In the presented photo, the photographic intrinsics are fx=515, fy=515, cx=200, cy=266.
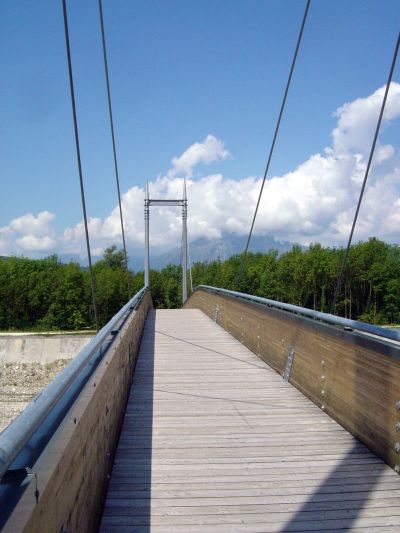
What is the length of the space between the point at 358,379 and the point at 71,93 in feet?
12.3

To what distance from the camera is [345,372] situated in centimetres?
427

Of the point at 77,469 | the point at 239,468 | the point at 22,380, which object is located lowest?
the point at 22,380

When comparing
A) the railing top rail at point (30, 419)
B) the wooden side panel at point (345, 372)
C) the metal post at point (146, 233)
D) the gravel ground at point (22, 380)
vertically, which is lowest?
the gravel ground at point (22, 380)

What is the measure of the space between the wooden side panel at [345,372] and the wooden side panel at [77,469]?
1873mm

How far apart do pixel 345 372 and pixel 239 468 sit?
4.36ft

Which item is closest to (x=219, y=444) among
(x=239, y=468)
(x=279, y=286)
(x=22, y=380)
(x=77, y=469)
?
(x=239, y=468)

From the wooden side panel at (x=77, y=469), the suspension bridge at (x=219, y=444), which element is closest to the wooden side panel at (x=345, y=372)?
the suspension bridge at (x=219, y=444)

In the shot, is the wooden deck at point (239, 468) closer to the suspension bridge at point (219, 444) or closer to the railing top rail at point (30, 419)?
the suspension bridge at point (219, 444)

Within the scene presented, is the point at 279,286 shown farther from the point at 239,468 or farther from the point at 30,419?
the point at 30,419

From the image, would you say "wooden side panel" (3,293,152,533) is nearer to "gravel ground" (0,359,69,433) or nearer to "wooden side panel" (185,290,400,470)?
"wooden side panel" (185,290,400,470)

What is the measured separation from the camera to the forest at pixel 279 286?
62.1 meters

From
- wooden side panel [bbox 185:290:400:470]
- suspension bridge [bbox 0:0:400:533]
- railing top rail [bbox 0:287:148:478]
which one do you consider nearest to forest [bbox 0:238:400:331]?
wooden side panel [bbox 185:290:400:470]

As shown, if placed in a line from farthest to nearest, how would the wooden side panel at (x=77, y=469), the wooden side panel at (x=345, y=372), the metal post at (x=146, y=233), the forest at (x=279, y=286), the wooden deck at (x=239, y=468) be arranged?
the forest at (x=279, y=286) → the metal post at (x=146, y=233) → the wooden side panel at (x=345, y=372) → the wooden deck at (x=239, y=468) → the wooden side panel at (x=77, y=469)

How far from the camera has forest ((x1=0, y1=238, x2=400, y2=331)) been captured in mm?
62094
